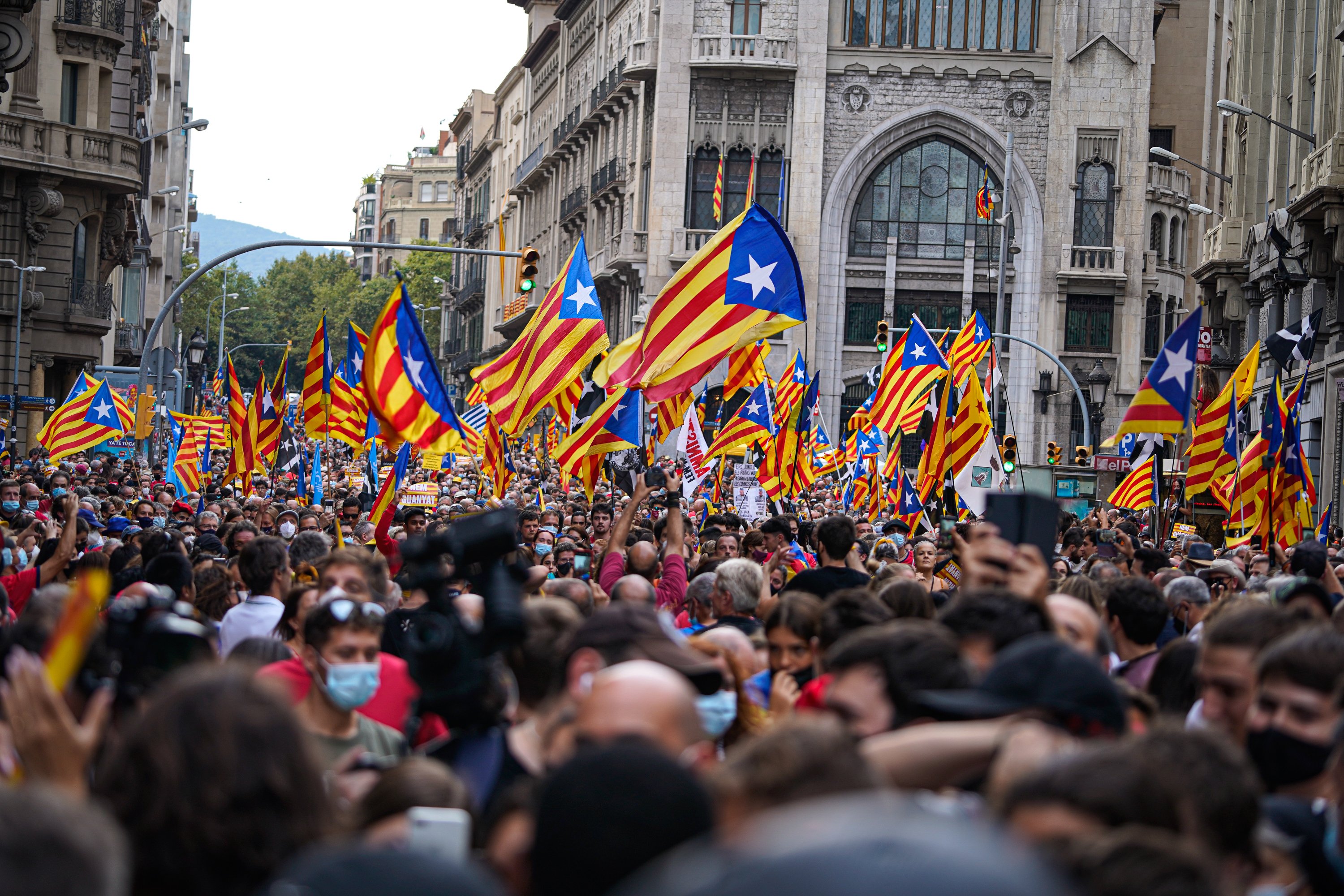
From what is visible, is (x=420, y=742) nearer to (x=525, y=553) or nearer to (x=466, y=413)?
(x=525, y=553)

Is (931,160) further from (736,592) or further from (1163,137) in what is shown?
(736,592)

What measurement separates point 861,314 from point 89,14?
1031 inches

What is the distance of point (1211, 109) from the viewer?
186 ft

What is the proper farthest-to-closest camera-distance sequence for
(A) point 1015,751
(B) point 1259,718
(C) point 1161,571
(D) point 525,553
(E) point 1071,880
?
(D) point 525,553, (C) point 1161,571, (B) point 1259,718, (A) point 1015,751, (E) point 1071,880

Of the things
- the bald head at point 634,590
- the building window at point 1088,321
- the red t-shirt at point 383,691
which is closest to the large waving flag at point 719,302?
the bald head at point 634,590

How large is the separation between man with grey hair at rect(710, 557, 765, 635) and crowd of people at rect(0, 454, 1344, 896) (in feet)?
0.86

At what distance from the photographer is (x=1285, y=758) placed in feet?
13.9

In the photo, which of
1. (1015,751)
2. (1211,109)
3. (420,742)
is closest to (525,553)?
(420,742)

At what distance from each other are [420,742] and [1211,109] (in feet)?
184

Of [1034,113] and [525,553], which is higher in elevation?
[1034,113]

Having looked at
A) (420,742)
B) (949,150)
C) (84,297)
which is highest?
(949,150)

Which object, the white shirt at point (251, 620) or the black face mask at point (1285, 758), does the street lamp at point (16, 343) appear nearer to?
the white shirt at point (251, 620)

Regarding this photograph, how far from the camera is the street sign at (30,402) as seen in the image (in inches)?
1350

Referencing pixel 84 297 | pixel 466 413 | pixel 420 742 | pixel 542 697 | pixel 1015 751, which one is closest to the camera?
pixel 1015 751
